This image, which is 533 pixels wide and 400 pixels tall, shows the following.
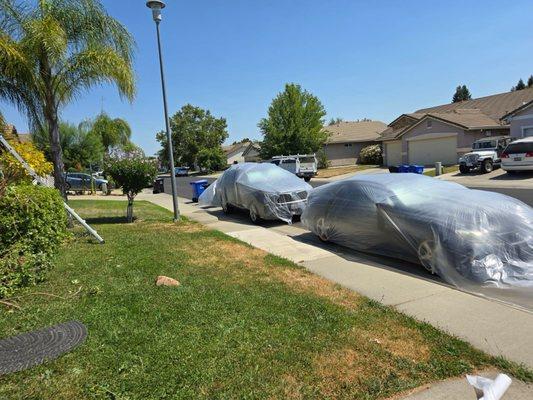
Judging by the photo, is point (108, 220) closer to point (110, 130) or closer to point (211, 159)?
point (110, 130)

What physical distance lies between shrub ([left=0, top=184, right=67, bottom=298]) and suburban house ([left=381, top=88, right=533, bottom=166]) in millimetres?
26609

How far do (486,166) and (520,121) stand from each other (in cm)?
411

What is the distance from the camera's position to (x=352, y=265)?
21.2 feet

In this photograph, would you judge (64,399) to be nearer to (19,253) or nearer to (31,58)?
(19,253)

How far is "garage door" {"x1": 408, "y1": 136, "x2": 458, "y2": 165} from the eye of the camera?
99.2ft

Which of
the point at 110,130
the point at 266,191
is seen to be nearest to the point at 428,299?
the point at 266,191

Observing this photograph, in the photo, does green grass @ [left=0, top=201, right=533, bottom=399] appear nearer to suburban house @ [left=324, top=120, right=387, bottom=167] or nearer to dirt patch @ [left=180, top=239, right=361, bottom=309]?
dirt patch @ [left=180, top=239, right=361, bottom=309]

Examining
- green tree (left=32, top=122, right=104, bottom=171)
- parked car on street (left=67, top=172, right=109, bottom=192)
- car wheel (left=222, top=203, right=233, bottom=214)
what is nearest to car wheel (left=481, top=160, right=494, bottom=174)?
car wheel (left=222, top=203, right=233, bottom=214)

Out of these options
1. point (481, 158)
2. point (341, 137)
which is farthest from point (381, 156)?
point (481, 158)

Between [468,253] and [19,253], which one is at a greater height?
[19,253]

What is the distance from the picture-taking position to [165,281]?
17.9 feet

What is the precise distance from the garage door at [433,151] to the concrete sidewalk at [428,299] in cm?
2568

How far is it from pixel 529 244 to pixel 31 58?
989 centimetres

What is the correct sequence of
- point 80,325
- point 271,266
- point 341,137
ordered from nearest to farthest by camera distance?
point 80,325
point 271,266
point 341,137
